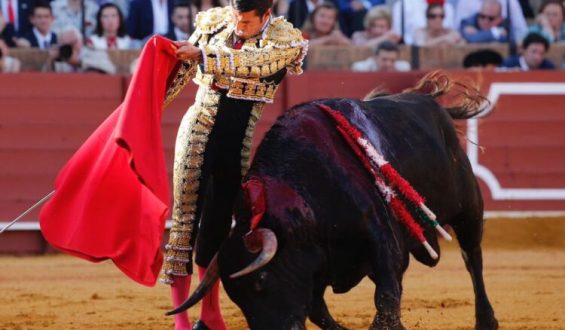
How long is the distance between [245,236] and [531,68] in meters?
5.59

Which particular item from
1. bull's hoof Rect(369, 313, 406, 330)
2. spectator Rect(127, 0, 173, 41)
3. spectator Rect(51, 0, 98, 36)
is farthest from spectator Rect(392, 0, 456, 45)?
bull's hoof Rect(369, 313, 406, 330)

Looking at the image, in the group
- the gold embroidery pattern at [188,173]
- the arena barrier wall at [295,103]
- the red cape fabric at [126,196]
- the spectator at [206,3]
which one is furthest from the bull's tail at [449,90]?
the spectator at [206,3]

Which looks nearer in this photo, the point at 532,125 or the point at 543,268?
the point at 543,268

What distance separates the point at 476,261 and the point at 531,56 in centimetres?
418

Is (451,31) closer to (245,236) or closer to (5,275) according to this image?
(5,275)

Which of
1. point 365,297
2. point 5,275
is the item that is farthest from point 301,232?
point 5,275

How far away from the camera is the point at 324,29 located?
923 centimetres

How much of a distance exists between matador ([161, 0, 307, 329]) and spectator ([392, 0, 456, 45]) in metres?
4.83

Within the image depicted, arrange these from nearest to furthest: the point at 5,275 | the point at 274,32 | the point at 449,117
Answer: the point at 274,32
the point at 449,117
the point at 5,275

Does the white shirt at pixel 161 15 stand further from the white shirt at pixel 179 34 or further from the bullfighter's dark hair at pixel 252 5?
the bullfighter's dark hair at pixel 252 5

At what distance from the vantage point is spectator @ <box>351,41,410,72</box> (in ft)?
30.1

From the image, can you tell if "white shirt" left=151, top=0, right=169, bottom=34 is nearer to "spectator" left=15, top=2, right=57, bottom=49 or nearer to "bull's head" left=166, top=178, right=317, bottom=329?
"spectator" left=15, top=2, right=57, bottom=49

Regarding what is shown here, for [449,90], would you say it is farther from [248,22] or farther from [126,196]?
[126,196]

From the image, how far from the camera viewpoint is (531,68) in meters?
9.36
